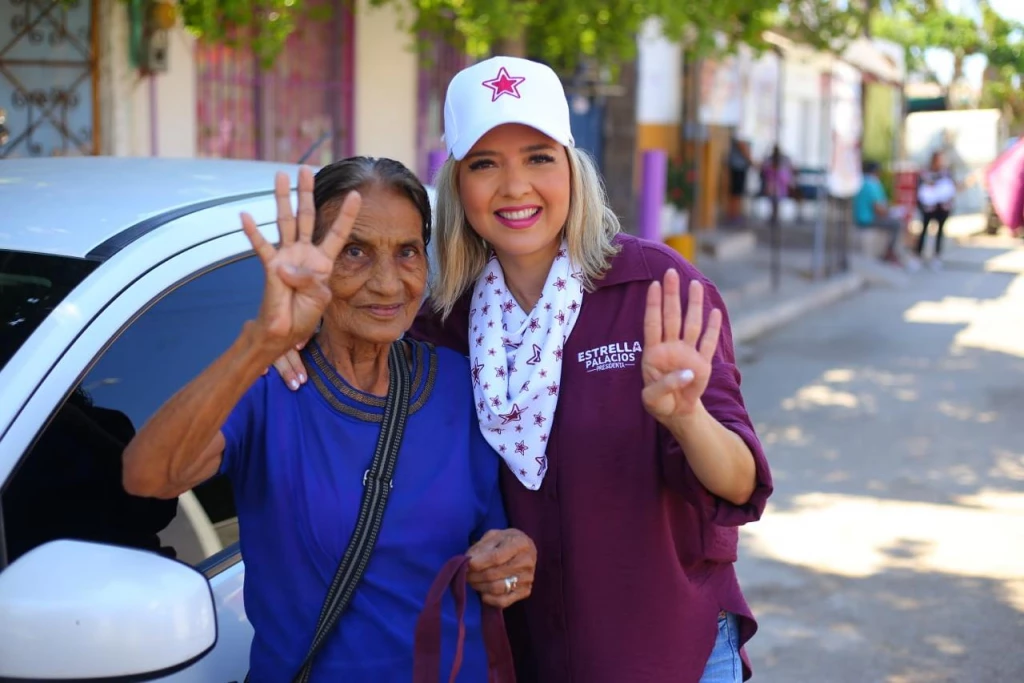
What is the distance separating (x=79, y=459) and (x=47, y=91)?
5.79 meters

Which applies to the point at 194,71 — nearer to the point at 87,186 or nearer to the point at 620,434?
the point at 87,186

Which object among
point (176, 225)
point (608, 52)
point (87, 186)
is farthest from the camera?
point (608, 52)

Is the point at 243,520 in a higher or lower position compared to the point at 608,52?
lower

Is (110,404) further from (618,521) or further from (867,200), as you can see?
(867,200)

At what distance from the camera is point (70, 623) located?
1670mm

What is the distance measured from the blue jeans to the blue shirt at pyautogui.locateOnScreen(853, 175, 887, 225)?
1838cm

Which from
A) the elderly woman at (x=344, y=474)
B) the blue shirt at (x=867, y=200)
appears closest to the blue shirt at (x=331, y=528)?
the elderly woman at (x=344, y=474)

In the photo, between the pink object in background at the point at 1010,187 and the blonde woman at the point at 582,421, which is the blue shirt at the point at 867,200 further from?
the blonde woman at the point at 582,421

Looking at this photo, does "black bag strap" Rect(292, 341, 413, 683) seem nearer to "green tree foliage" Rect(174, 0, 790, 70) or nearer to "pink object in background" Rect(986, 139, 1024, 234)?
"pink object in background" Rect(986, 139, 1024, 234)

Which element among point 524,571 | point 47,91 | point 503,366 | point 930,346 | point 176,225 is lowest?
point 930,346

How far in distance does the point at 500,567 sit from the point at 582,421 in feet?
1.03

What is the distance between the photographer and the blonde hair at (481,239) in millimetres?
2234

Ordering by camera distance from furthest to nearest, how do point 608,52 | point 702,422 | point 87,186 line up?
point 608,52 < point 87,186 < point 702,422

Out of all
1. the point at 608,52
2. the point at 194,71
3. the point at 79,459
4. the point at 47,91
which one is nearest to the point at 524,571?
the point at 79,459
